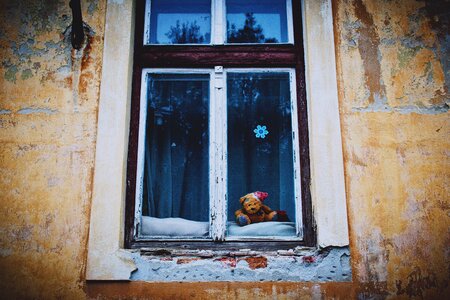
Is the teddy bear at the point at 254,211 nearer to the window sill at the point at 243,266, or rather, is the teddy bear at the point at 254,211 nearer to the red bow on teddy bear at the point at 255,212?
the red bow on teddy bear at the point at 255,212

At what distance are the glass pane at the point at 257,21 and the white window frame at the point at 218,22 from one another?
40 millimetres

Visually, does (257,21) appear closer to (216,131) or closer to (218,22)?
(218,22)

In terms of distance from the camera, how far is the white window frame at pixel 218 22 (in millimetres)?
3166

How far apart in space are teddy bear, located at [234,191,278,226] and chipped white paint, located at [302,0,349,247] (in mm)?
324

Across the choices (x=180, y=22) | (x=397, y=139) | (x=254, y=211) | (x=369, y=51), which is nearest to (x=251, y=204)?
(x=254, y=211)

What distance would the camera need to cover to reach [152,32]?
324cm

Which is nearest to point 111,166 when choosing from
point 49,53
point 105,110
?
point 105,110

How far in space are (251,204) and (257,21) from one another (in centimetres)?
141

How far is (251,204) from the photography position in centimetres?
286

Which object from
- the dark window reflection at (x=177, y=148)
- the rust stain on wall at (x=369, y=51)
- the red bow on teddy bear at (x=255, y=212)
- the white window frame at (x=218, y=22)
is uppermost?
the white window frame at (x=218, y=22)

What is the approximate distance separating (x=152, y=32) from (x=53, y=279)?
6.08ft

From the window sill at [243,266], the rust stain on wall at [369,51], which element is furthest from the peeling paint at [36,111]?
the rust stain on wall at [369,51]

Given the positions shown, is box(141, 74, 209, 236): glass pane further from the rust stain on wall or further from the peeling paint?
the rust stain on wall

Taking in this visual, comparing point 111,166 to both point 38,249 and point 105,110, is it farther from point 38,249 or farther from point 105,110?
point 38,249
